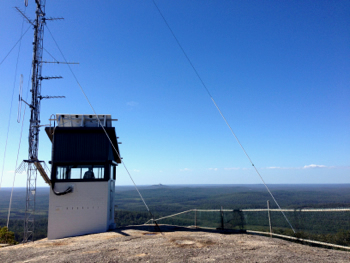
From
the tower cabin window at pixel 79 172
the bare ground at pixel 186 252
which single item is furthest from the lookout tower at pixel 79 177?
the bare ground at pixel 186 252

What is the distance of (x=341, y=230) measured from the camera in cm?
866

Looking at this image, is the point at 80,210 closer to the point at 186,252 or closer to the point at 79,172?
the point at 79,172

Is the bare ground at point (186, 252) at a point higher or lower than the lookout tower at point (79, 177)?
lower

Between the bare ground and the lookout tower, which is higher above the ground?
the lookout tower

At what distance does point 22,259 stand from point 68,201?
7.86m

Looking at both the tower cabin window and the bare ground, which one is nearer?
the bare ground

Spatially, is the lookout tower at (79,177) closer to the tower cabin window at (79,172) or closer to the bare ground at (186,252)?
the tower cabin window at (79,172)

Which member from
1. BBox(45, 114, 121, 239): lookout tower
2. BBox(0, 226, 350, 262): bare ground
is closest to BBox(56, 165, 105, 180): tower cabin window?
BBox(45, 114, 121, 239): lookout tower

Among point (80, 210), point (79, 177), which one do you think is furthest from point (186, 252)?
point (79, 177)

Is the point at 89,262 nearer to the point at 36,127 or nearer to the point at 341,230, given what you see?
the point at 341,230

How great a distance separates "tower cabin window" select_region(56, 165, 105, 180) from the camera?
696 inches

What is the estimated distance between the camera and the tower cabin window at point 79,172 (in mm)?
17688

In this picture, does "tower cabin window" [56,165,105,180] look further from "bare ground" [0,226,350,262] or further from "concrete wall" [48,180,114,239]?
"bare ground" [0,226,350,262]

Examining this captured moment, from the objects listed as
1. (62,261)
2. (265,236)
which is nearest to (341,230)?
(265,236)
